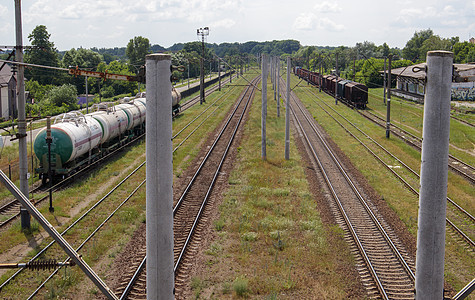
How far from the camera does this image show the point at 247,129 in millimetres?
42531

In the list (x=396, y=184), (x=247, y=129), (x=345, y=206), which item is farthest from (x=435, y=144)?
(x=247, y=129)

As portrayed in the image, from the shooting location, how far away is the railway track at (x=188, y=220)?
13.1 meters

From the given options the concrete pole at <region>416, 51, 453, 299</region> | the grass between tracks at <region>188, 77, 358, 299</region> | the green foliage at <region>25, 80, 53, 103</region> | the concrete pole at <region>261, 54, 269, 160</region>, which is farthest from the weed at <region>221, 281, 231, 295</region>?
the green foliage at <region>25, 80, 53, 103</region>

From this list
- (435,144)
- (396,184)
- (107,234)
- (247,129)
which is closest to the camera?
(435,144)

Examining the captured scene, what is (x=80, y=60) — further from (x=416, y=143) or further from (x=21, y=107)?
(x=21, y=107)

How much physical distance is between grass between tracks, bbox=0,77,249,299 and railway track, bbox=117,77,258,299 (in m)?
0.98

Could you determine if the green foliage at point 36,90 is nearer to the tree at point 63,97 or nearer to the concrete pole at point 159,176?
the tree at point 63,97

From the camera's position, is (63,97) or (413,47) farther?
(413,47)

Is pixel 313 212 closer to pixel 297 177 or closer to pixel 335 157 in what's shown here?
pixel 297 177

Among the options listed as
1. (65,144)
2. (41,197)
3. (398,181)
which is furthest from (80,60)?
(398,181)

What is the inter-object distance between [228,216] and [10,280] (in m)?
8.82

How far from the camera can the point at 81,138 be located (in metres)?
24.4

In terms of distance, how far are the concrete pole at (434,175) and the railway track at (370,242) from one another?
6.08 m

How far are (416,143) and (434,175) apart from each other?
31120mm
